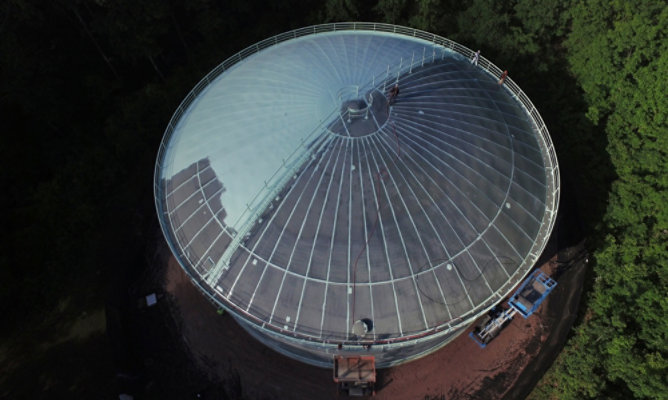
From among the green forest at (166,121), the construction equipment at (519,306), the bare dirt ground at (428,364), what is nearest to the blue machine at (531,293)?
the construction equipment at (519,306)

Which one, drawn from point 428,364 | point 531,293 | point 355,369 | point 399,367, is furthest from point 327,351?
point 531,293

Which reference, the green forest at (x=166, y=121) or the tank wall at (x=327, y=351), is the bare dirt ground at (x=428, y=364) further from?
the green forest at (x=166, y=121)

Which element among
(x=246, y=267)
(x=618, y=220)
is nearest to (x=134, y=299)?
(x=246, y=267)

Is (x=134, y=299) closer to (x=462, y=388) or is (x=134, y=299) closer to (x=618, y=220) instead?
(x=462, y=388)

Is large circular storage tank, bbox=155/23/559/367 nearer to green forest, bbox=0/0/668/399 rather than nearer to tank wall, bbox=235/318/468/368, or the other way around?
tank wall, bbox=235/318/468/368

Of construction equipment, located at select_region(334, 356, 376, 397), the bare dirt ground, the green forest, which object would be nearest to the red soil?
the bare dirt ground
